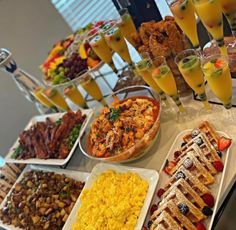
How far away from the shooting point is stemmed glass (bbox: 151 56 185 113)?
119 centimetres

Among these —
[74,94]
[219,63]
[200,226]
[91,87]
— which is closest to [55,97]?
[74,94]

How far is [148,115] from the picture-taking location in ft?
4.35

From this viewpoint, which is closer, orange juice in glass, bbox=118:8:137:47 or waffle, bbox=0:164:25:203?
orange juice in glass, bbox=118:8:137:47

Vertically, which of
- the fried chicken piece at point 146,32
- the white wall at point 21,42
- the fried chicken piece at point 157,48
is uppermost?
the fried chicken piece at point 146,32

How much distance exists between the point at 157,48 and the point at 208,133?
409 mm

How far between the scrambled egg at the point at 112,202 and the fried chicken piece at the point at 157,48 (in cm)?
49

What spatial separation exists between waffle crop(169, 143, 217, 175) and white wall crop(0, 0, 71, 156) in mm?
2613

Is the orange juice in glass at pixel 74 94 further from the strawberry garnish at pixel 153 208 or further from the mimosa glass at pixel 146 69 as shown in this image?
the strawberry garnish at pixel 153 208

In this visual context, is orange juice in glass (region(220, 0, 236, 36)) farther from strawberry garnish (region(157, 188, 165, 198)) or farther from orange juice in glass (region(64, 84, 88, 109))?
orange juice in glass (region(64, 84, 88, 109))

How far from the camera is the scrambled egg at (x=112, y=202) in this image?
112 cm

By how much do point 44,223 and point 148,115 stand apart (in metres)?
0.63

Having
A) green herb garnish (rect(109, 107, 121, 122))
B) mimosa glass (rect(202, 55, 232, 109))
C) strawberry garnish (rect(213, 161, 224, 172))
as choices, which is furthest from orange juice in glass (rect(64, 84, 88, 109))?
strawberry garnish (rect(213, 161, 224, 172))

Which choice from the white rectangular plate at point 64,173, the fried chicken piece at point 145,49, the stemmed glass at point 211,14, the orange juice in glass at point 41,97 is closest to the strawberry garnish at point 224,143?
the stemmed glass at point 211,14

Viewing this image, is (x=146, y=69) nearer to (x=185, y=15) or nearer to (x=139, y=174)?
(x=185, y=15)
